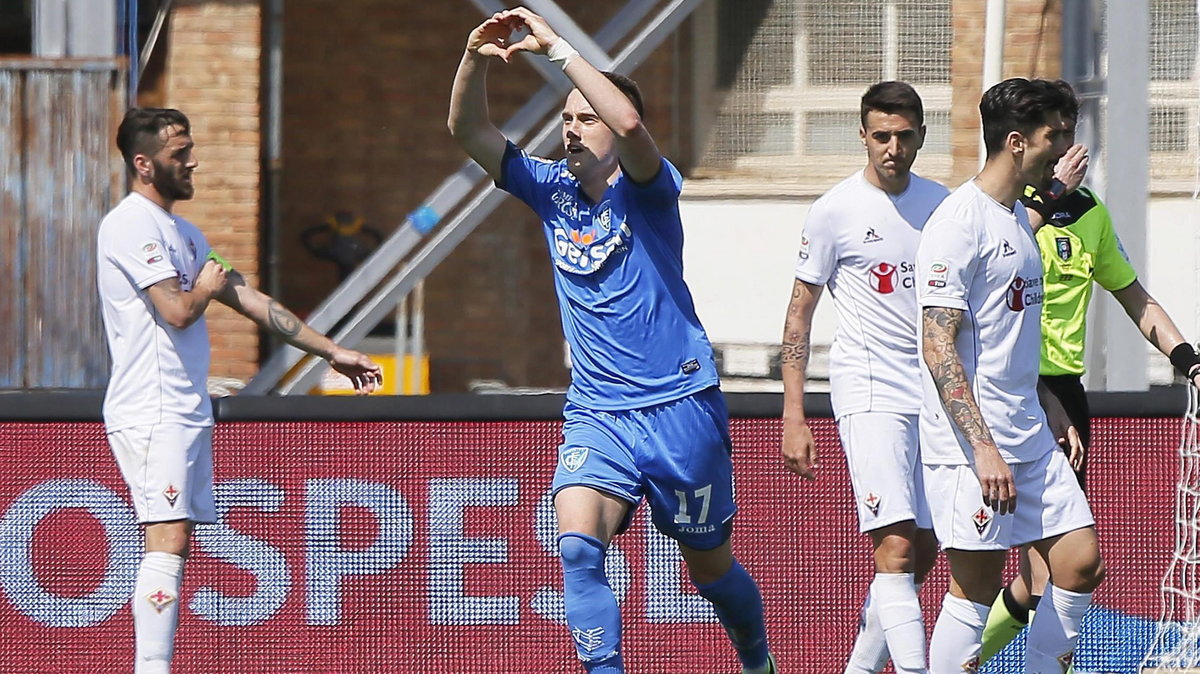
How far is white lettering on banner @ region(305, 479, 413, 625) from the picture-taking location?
668cm

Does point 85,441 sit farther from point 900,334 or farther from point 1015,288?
point 1015,288

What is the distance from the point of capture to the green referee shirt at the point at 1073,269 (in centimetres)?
590

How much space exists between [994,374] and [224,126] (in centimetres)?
672

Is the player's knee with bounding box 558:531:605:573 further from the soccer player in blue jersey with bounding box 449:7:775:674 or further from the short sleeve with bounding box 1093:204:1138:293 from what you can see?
the short sleeve with bounding box 1093:204:1138:293

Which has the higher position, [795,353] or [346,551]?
[795,353]

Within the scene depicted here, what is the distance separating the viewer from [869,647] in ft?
19.3

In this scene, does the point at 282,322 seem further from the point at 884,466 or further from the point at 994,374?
the point at 994,374

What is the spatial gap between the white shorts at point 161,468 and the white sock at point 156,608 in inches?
6.3

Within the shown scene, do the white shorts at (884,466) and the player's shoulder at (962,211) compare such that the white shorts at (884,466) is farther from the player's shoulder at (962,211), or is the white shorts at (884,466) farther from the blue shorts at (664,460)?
the player's shoulder at (962,211)

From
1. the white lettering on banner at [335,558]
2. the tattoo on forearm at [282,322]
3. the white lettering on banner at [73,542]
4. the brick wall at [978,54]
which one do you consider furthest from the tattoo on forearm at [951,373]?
the brick wall at [978,54]

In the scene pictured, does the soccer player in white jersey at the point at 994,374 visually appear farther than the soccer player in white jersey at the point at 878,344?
No

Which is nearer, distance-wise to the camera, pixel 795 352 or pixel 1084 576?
pixel 1084 576

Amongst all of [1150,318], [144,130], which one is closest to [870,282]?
[1150,318]

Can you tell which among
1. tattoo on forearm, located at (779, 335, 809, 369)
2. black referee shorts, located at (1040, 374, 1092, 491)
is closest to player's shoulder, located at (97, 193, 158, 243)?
tattoo on forearm, located at (779, 335, 809, 369)
